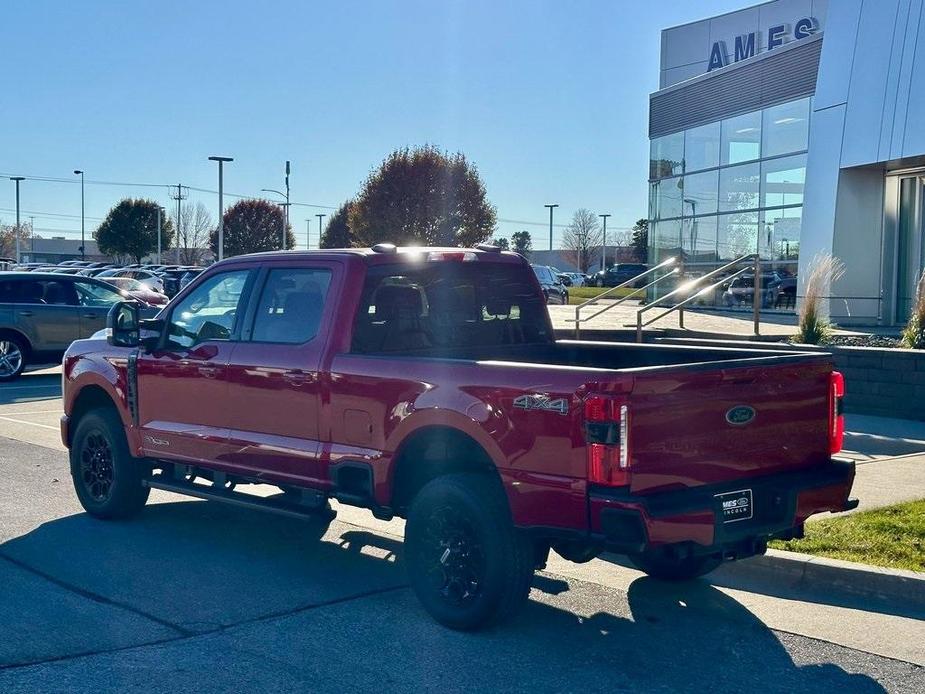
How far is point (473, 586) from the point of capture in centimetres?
569

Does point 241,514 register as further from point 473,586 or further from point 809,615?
point 809,615

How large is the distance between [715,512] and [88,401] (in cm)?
533

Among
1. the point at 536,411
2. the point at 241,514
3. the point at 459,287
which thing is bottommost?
the point at 241,514

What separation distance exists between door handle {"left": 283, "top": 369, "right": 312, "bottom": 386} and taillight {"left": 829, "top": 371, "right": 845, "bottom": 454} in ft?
9.81

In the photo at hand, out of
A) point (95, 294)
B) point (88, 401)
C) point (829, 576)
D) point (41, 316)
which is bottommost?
point (829, 576)

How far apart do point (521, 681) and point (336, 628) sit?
47.2 inches

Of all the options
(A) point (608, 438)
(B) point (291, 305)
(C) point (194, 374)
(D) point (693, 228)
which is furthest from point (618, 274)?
(A) point (608, 438)

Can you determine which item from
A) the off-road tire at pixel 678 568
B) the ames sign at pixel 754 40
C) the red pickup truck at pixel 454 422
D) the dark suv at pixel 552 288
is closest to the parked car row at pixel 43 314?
the red pickup truck at pixel 454 422

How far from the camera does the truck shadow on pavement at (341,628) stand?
510 cm

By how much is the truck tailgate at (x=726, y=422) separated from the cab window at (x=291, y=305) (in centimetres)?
240

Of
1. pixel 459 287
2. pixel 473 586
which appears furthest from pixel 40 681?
pixel 459 287

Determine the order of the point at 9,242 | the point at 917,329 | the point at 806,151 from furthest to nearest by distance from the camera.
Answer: the point at 9,242
the point at 806,151
the point at 917,329

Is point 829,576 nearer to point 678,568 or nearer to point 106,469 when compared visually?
point 678,568

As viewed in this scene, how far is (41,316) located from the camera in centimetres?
1827
